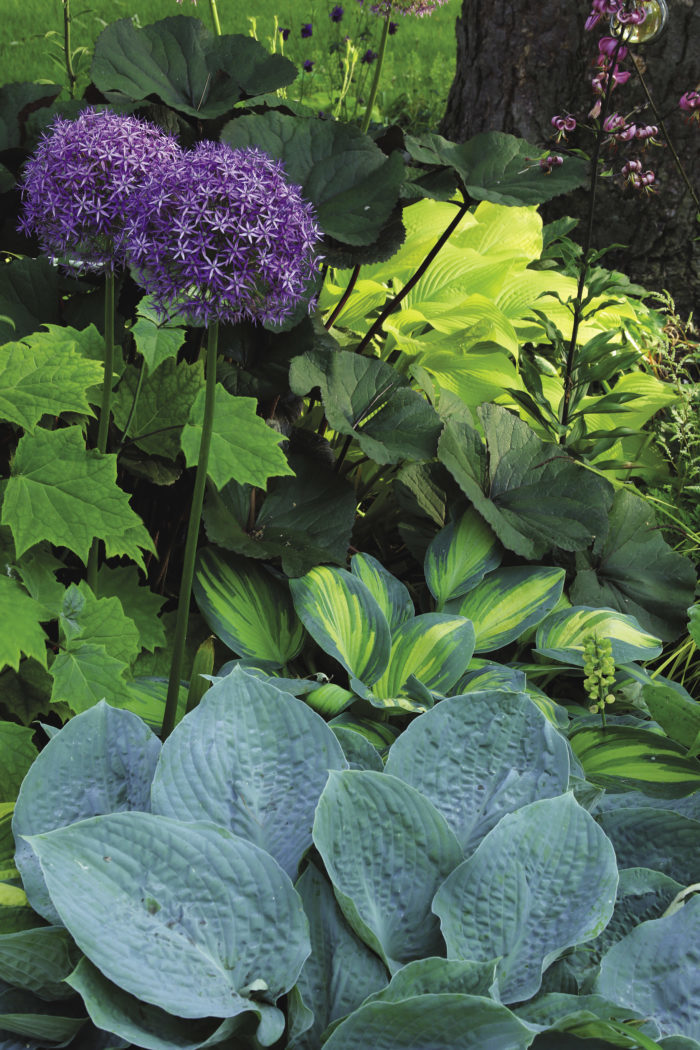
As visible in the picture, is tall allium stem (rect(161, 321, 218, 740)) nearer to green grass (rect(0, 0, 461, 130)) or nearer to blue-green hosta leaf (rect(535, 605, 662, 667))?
blue-green hosta leaf (rect(535, 605, 662, 667))

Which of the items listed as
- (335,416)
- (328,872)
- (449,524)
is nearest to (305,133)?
(335,416)

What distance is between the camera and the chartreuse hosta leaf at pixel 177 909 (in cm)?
83

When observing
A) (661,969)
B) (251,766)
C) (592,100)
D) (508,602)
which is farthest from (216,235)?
(592,100)

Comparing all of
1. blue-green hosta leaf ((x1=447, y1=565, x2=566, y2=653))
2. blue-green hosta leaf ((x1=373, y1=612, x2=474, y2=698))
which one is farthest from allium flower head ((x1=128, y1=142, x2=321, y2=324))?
blue-green hosta leaf ((x1=447, y1=565, x2=566, y2=653))

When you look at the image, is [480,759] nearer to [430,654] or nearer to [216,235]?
[430,654]

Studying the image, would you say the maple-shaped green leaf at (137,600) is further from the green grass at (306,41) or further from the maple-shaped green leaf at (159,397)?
the green grass at (306,41)

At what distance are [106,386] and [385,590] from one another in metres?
0.70

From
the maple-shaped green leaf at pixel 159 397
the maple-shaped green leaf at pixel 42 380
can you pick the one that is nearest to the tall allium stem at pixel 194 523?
the maple-shaped green leaf at pixel 42 380

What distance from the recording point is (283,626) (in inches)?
68.9

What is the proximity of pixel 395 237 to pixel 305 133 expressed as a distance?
309 millimetres

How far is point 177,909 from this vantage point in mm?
878

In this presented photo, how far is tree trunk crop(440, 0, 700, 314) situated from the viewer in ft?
10.1

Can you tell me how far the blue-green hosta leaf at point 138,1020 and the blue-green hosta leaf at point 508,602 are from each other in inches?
39.9

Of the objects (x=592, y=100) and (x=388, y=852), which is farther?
(x=592, y=100)
